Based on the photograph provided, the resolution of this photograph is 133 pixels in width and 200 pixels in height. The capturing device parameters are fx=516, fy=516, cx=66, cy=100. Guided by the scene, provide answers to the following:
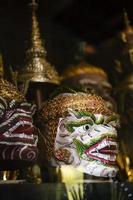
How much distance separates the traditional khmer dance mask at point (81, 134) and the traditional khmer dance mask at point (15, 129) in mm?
81

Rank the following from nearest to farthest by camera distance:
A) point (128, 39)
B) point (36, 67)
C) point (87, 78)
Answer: point (36, 67) → point (87, 78) → point (128, 39)

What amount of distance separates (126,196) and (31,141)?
0.91 ft

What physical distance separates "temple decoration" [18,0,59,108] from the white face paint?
317 millimetres

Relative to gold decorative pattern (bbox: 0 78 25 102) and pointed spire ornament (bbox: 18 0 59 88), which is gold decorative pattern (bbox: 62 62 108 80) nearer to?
pointed spire ornament (bbox: 18 0 59 88)

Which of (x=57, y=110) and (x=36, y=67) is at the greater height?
(x=36, y=67)

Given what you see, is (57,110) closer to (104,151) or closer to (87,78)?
(104,151)

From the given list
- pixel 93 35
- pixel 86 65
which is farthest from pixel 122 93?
pixel 93 35

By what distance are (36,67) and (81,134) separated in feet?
Answer: 1.38

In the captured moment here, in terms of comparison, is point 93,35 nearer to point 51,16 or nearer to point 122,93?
point 51,16

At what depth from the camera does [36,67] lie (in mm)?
1715

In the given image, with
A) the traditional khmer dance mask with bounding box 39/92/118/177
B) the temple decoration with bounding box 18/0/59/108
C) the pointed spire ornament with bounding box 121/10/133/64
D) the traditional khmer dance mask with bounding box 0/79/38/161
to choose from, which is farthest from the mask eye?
the pointed spire ornament with bounding box 121/10/133/64

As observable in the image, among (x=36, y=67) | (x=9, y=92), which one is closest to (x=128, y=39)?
(x=36, y=67)

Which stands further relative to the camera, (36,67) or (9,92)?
(36,67)

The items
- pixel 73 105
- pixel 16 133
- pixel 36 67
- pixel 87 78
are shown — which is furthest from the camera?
pixel 87 78
